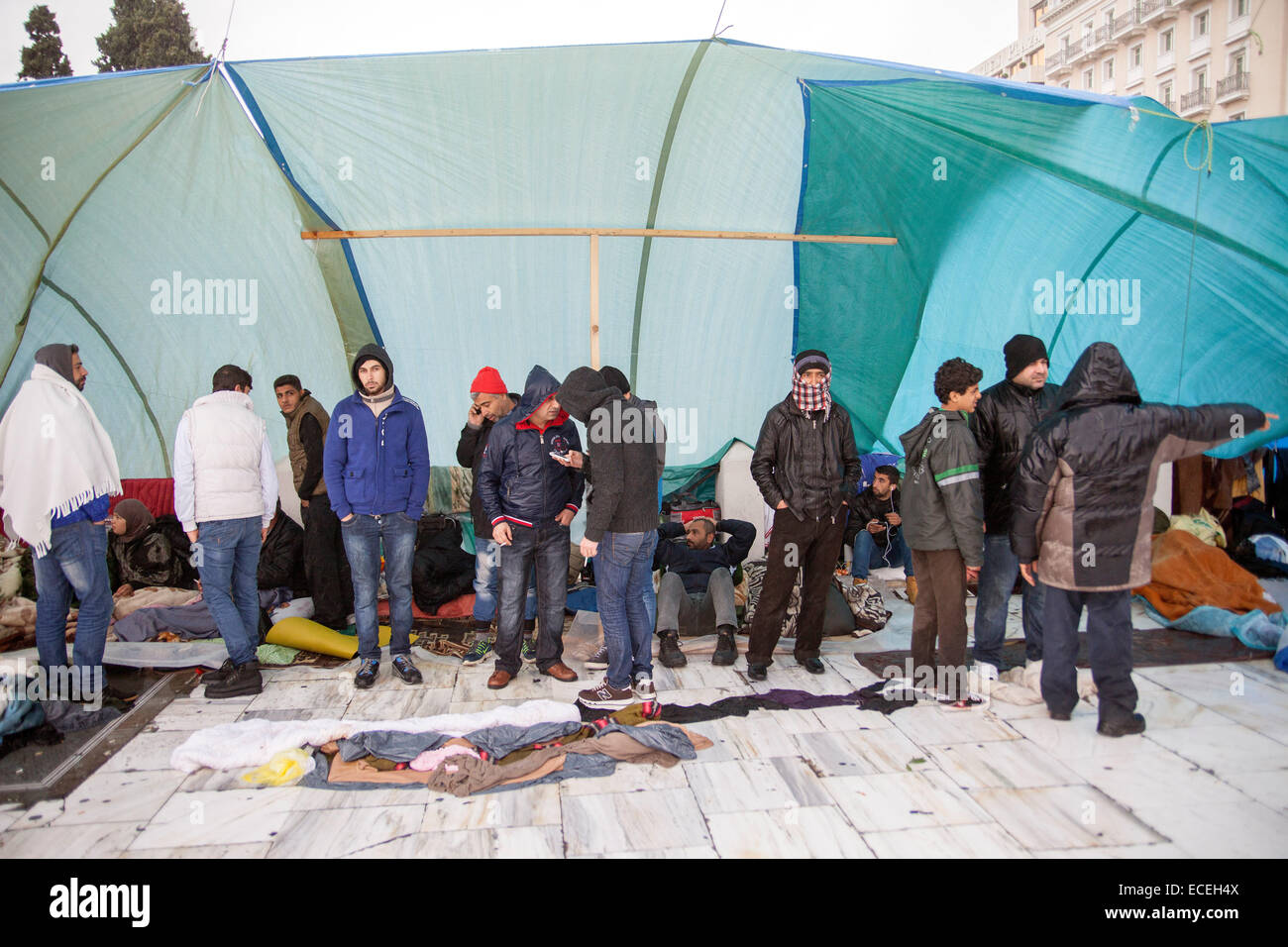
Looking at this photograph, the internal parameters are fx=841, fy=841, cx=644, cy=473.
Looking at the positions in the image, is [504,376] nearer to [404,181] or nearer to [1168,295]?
[404,181]

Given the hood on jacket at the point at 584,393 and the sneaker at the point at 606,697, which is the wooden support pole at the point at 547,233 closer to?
the hood on jacket at the point at 584,393

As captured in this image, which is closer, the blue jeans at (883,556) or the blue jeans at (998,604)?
the blue jeans at (998,604)

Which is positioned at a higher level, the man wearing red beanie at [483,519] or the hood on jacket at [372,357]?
the hood on jacket at [372,357]

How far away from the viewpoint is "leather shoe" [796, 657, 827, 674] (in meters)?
5.33

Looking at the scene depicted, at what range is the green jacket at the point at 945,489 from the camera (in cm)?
455

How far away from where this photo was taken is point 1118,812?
3459mm

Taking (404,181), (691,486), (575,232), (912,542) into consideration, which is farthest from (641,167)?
(912,542)

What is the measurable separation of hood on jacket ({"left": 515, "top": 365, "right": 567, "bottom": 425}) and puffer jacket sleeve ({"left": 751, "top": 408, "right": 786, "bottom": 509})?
1.28 meters

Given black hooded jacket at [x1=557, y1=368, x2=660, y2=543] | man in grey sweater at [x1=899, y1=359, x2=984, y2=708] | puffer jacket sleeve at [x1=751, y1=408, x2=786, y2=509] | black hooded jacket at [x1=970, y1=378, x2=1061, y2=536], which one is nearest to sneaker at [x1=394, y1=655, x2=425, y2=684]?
black hooded jacket at [x1=557, y1=368, x2=660, y2=543]

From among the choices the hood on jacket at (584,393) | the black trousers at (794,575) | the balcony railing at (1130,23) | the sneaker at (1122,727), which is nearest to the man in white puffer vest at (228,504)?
the hood on jacket at (584,393)

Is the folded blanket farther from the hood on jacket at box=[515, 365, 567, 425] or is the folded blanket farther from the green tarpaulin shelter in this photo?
the green tarpaulin shelter

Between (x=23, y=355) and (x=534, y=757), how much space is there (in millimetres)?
5987

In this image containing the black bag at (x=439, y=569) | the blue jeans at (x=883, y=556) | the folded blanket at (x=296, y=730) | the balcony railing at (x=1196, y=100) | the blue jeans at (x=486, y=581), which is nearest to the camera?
the folded blanket at (x=296, y=730)

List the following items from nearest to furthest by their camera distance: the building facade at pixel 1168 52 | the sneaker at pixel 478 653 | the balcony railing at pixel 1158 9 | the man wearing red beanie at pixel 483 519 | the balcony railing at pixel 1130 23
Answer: the sneaker at pixel 478 653
the man wearing red beanie at pixel 483 519
the building facade at pixel 1168 52
the balcony railing at pixel 1158 9
the balcony railing at pixel 1130 23
